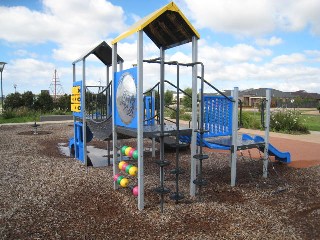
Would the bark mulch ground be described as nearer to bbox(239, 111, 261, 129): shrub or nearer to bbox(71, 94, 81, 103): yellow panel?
bbox(71, 94, 81, 103): yellow panel

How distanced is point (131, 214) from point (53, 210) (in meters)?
1.21

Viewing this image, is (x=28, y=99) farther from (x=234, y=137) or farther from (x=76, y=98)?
(x=234, y=137)

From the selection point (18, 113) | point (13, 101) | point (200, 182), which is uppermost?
point (13, 101)

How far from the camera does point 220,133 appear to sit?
6309 millimetres

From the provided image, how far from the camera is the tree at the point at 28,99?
26750 millimetres

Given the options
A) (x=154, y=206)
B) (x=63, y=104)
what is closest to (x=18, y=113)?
(x=63, y=104)

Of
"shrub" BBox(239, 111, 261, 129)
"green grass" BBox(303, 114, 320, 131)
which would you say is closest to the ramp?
"shrub" BBox(239, 111, 261, 129)

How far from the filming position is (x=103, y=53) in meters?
8.43

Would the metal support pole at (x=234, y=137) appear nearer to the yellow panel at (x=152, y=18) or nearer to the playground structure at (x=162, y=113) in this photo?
the playground structure at (x=162, y=113)

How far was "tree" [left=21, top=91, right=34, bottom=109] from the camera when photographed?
26750 mm

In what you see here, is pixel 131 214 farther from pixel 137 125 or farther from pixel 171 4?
pixel 171 4

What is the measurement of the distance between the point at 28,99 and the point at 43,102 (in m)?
1.26

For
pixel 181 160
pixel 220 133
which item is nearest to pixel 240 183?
pixel 220 133

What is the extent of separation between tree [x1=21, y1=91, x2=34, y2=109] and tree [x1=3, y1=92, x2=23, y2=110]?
0.30 meters
